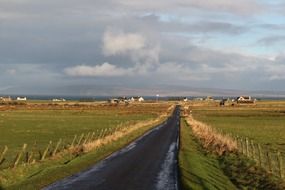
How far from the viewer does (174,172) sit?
25172 millimetres

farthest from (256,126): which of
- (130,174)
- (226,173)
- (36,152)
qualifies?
(130,174)

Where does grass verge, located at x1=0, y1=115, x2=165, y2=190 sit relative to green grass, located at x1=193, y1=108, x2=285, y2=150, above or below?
above

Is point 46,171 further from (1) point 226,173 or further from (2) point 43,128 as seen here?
(2) point 43,128

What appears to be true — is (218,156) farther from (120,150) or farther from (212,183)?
(212,183)

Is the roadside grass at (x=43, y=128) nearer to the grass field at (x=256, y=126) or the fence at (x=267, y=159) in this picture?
the fence at (x=267, y=159)

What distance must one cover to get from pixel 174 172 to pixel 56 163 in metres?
7.56

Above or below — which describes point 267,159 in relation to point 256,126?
above

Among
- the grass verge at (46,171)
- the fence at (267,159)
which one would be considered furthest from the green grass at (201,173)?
the grass verge at (46,171)

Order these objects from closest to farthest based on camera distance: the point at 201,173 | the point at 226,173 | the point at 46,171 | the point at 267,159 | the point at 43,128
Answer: the point at 201,173, the point at 46,171, the point at 226,173, the point at 267,159, the point at 43,128

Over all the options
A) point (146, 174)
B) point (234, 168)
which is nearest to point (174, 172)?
point (146, 174)

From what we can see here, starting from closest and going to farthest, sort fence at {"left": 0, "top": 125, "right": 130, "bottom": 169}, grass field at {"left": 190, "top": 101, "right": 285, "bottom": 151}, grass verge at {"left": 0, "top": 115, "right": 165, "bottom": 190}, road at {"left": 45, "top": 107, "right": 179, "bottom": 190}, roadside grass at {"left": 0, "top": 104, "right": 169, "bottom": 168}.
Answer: road at {"left": 45, "top": 107, "right": 179, "bottom": 190} → grass verge at {"left": 0, "top": 115, "right": 165, "bottom": 190} → fence at {"left": 0, "top": 125, "right": 130, "bottom": 169} → roadside grass at {"left": 0, "top": 104, "right": 169, "bottom": 168} → grass field at {"left": 190, "top": 101, "right": 285, "bottom": 151}

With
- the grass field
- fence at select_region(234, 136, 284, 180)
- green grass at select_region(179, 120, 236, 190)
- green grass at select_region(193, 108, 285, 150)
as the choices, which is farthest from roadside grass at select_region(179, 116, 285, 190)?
green grass at select_region(193, 108, 285, 150)

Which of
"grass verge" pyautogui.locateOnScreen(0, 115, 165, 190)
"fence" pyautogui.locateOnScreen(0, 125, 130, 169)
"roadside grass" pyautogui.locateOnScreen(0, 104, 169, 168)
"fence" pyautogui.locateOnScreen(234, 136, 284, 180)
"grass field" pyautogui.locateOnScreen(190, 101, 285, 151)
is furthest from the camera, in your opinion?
"grass field" pyautogui.locateOnScreen(190, 101, 285, 151)

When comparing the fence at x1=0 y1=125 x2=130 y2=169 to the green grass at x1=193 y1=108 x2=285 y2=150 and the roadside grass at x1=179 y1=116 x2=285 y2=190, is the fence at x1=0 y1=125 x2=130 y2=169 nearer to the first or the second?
the roadside grass at x1=179 y1=116 x2=285 y2=190
